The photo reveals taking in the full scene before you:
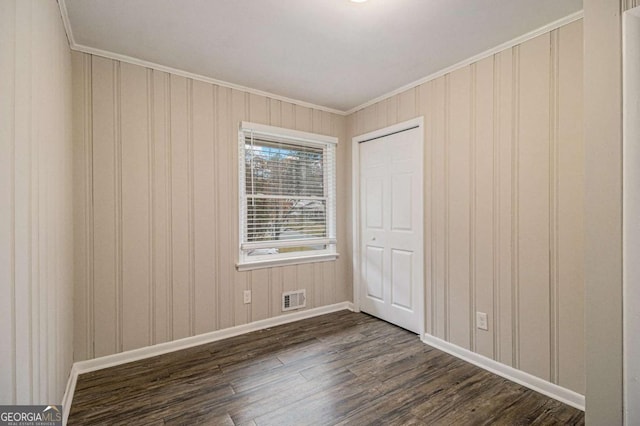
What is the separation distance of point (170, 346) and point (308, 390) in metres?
1.35

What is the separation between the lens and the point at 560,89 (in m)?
1.95

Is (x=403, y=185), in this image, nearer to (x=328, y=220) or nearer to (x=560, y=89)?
(x=328, y=220)

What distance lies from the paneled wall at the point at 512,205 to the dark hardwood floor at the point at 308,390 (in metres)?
0.35

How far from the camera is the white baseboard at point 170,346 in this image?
6.82 feet

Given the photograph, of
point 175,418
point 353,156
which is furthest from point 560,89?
point 175,418

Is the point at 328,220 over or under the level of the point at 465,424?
over

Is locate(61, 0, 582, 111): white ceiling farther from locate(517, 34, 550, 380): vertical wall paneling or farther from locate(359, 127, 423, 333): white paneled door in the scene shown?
locate(359, 127, 423, 333): white paneled door

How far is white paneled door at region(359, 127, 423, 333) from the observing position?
2.93 meters

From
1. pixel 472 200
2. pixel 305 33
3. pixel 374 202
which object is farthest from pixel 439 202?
pixel 305 33

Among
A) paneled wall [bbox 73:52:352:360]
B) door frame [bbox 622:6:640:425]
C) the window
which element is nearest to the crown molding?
door frame [bbox 622:6:640:425]

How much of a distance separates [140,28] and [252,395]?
8.53ft

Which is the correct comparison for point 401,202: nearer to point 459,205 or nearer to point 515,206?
point 459,205

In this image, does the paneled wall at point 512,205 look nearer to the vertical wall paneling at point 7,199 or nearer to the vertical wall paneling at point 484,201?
the vertical wall paneling at point 484,201

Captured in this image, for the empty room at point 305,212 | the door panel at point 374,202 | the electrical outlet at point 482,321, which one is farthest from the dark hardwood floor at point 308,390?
the door panel at point 374,202
